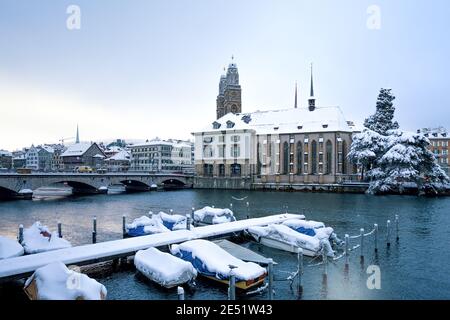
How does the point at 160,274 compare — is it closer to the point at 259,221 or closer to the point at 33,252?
the point at 33,252

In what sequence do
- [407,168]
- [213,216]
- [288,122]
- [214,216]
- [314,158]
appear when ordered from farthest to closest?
[288,122]
[314,158]
[407,168]
[213,216]
[214,216]

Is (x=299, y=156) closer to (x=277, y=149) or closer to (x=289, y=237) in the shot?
(x=277, y=149)

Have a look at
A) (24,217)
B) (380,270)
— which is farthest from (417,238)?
(24,217)

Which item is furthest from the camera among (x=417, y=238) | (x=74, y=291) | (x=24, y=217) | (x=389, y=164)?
(x=389, y=164)

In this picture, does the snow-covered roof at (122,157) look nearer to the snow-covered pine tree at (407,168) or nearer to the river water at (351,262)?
the snow-covered pine tree at (407,168)

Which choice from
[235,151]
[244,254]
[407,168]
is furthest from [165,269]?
[235,151]

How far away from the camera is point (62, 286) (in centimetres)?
1535

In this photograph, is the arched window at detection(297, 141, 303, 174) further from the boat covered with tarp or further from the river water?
the boat covered with tarp

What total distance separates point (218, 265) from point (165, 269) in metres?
2.71

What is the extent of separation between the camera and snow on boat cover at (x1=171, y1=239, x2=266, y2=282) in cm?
1926

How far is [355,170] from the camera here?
97562 mm

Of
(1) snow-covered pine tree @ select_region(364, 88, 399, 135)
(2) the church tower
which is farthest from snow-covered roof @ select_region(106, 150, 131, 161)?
(1) snow-covered pine tree @ select_region(364, 88, 399, 135)

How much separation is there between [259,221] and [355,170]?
69007 mm

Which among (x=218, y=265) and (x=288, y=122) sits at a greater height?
(x=288, y=122)
